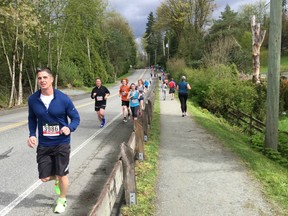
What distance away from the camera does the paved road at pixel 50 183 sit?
16.7 ft

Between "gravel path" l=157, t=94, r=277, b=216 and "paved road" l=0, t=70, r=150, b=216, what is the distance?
3.95ft

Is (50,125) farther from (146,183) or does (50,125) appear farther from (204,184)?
(204,184)

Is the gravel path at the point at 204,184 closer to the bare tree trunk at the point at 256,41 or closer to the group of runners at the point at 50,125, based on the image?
the group of runners at the point at 50,125

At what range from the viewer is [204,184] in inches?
236

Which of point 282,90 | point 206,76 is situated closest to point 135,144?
point 206,76

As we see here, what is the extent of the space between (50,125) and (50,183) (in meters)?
2.03

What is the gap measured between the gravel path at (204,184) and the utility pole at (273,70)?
1617 mm

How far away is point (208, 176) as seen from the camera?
21.2 ft

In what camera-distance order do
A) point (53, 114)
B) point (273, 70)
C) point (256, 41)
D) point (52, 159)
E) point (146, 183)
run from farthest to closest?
point (256, 41)
point (273, 70)
point (146, 183)
point (52, 159)
point (53, 114)

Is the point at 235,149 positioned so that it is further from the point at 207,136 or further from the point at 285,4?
the point at 285,4

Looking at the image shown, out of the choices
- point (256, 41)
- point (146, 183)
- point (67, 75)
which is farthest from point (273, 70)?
point (67, 75)

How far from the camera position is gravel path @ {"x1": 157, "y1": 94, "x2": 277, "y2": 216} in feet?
16.2

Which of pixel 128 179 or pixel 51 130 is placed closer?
pixel 51 130

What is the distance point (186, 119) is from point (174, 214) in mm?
10317
